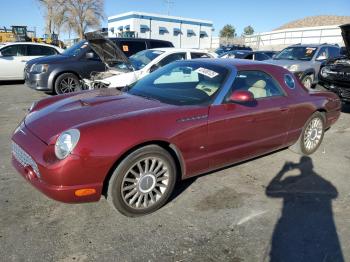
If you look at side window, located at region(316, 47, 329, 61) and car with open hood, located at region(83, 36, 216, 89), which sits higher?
side window, located at region(316, 47, 329, 61)

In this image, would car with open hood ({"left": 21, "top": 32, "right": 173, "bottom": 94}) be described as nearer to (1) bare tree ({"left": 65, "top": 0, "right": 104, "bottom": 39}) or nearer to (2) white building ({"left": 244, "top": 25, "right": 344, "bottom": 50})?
(2) white building ({"left": 244, "top": 25, "right": 344, "bottom": 50})

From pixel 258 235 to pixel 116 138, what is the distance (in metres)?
1.56

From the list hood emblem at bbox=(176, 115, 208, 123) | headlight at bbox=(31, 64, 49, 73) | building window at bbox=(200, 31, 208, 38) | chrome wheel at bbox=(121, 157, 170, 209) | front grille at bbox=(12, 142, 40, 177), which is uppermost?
building window at bbox=(200, 31, 208, 38)

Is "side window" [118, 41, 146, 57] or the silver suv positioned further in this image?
the silver suv

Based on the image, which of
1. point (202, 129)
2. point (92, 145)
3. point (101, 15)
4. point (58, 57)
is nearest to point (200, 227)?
point (202, 129)

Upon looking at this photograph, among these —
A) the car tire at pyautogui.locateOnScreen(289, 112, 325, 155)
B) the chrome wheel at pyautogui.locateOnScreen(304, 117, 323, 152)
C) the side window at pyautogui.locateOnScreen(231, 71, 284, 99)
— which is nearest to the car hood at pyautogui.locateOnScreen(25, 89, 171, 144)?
the side window at pyautogui.locateOnScreen(231, 71, 284, 99)

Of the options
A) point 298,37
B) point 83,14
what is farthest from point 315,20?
point 83,14

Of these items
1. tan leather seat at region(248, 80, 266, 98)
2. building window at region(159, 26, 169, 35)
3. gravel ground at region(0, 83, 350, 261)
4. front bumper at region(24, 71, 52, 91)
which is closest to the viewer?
gravel ground at region(0, 83, 350, 261)

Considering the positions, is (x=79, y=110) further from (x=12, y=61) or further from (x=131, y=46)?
(x=12, y=61)

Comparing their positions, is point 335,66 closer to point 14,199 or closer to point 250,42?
point 14,199

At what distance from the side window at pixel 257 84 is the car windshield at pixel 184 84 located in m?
0.22

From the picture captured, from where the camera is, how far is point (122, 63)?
8.17 metres

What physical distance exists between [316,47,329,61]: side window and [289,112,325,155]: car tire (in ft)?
22.8

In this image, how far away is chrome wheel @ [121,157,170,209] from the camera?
321cm
